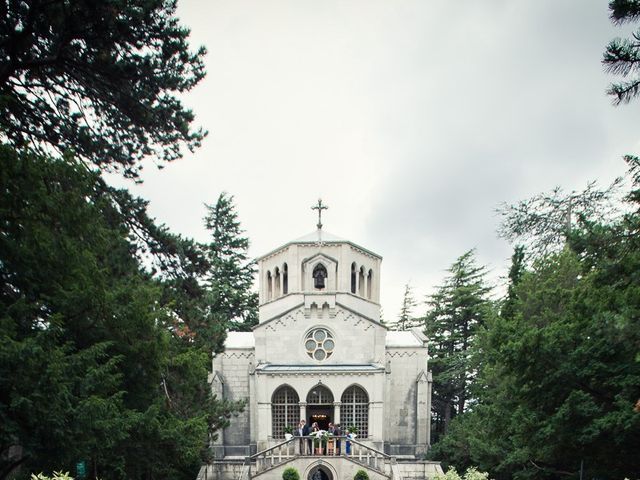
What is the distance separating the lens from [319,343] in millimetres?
31625

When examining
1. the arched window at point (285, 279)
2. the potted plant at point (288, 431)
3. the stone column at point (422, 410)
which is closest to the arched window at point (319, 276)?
the arched window at point (285, 279)

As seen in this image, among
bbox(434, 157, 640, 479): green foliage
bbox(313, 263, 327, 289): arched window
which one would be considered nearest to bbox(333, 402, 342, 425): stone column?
bbox(313, 263, 327, 289): arched window

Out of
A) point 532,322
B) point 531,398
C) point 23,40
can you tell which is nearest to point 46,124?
point 23,40

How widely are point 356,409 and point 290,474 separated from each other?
703 centimetres

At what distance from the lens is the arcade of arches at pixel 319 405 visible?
101 feet

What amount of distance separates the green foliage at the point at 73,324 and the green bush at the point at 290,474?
10309 mm

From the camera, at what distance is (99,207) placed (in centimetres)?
1171

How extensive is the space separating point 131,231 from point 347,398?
2119cm

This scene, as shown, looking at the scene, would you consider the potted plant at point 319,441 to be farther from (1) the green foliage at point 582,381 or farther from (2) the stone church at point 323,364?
(1) the green foliage at point 582,381

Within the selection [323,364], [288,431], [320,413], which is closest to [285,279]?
[323,364]

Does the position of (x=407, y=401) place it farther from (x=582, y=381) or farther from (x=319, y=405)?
(x=582, y=381)

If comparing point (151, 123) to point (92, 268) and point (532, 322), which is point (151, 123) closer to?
point (92, 268)

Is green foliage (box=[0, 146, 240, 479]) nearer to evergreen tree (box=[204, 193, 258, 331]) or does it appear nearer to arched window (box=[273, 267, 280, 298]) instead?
arched window (box=[273, 267, 280, 298])

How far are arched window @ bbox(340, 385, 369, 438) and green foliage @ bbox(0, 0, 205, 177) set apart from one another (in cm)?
2155
